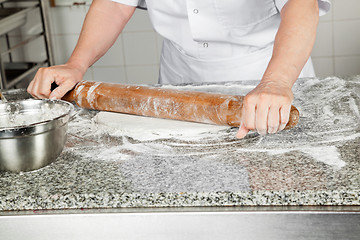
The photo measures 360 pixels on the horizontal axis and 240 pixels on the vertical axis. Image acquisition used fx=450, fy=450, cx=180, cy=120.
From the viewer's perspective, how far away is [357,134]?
90 cm

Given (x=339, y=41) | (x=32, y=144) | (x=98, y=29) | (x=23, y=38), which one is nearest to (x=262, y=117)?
(x=32, y=144)

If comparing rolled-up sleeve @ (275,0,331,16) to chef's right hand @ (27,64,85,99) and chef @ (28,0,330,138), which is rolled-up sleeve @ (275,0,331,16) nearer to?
chef @ (28,0,330,138)

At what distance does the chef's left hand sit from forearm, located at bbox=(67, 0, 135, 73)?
2.23 ft

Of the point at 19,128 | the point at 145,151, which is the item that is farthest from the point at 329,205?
the point at 19,128

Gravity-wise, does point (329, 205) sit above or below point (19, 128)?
below

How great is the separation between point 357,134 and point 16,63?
241cm

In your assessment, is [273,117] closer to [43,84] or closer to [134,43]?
[43,84]

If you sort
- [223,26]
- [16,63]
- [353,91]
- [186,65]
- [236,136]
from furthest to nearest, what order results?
1. [16,63]
2. [186,65]
3. [223,26]
4. [353,91]
5. [236,136]

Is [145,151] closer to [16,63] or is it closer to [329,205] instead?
[329,205]

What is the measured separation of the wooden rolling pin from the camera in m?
0.97

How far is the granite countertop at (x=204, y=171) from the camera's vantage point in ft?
2.35

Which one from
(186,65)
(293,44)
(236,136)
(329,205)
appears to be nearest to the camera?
(329,205)

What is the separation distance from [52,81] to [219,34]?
0.55 metres

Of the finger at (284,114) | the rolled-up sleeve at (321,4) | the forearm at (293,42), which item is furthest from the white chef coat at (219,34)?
the finger at (284,114)
